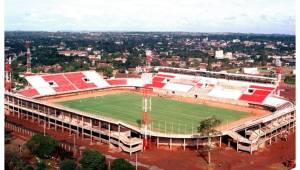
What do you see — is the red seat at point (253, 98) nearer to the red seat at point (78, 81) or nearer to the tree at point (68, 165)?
the red seat at point (78, 81)

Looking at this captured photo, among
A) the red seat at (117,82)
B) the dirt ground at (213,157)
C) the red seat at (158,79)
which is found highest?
the red seat at (158,79)

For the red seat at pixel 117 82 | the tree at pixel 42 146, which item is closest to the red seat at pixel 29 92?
the red seat at pixel 117 82

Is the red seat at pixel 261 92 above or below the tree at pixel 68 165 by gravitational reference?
above

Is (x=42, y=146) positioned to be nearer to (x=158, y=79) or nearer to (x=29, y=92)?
(x=29, y=92)

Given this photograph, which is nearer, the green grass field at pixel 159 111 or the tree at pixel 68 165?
the tree at pixel 68 165

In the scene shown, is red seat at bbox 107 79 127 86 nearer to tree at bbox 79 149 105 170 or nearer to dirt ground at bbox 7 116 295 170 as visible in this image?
dirt ground at bbox 7 116 295 170

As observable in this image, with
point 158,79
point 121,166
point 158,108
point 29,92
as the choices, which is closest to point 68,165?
point 121,166
